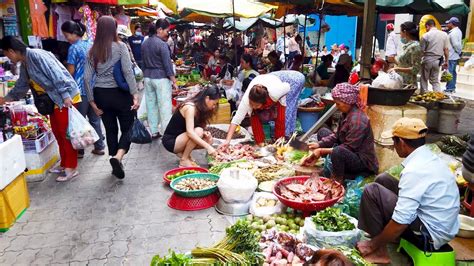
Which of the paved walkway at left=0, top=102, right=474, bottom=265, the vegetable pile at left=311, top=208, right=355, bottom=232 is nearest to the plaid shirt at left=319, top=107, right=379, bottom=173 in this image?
the vegetable pile at left=311, top=208, right=355, bottom=232

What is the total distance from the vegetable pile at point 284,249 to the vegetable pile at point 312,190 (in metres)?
0.72

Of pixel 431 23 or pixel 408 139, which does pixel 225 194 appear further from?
pixel 431 23

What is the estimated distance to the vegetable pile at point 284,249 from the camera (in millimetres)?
3080

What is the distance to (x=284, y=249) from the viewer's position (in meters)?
3.22

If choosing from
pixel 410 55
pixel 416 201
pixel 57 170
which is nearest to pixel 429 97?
pixel 410 55

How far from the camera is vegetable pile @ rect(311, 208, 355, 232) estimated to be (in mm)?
3365

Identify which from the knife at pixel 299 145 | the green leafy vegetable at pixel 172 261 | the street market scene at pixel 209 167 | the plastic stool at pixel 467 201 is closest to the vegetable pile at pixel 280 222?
the street market scene at pixel 209 167

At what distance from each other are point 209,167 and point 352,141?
2243 mm

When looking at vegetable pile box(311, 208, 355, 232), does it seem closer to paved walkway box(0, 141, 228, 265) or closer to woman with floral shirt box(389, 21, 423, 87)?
paved walkway box(0, 141, 228, 265)

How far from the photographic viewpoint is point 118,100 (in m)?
5.41

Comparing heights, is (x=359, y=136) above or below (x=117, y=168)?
above

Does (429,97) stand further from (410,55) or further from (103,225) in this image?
(103,225)

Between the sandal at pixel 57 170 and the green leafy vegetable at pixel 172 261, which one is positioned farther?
the sandal at pixel 57 170

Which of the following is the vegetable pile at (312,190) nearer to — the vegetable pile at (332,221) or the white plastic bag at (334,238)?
the vegetable pile at (332,221)
